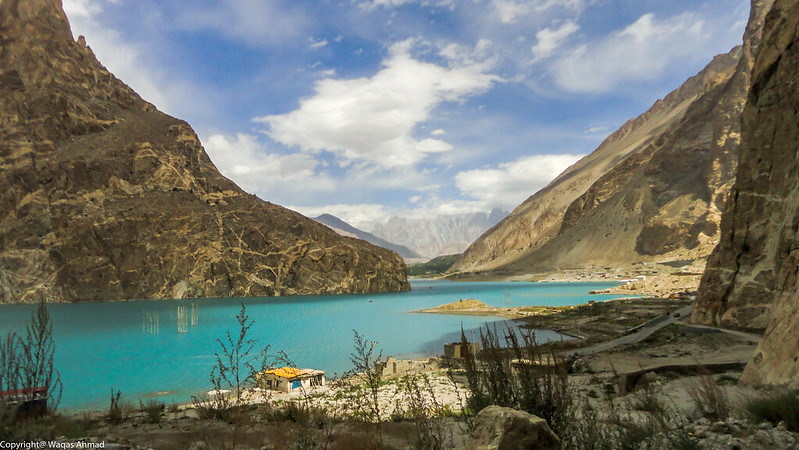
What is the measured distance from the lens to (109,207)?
88812 mm

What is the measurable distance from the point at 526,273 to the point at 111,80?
480 feet

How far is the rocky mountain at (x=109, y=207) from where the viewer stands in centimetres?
8219

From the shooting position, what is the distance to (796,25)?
16.3 meters

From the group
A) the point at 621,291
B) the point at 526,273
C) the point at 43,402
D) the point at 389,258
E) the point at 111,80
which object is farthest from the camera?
the point at 526,273

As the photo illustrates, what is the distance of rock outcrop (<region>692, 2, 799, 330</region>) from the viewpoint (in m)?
17.6

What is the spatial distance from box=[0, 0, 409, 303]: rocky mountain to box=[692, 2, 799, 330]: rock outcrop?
91223 mm

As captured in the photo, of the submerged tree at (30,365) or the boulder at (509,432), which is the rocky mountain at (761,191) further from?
the submerged tree at (30,365)

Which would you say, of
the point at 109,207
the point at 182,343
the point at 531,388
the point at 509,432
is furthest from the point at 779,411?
the point at 109,207

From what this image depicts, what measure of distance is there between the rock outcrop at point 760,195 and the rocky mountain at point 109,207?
91.2 meters

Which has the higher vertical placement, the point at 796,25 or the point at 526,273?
the point at 796,25

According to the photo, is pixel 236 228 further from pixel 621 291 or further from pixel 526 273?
pixel 526 273

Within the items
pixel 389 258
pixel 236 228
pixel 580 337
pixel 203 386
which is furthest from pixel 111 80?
pixel 580 337

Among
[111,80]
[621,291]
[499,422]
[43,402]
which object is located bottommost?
[621,291]

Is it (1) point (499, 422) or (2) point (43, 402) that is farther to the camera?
(2) point (43, 402)
